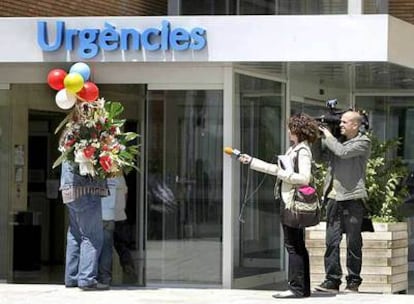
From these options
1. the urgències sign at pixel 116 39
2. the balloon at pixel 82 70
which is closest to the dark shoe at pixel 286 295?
the urgències sign at pixel 116 39

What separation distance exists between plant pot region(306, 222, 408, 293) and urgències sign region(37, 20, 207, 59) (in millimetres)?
2755

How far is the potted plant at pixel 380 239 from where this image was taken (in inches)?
430

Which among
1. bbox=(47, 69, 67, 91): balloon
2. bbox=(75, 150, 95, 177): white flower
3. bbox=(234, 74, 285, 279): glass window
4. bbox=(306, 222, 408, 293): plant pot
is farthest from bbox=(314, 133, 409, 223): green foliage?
bbox=(47, 69, 67, 91): balloon

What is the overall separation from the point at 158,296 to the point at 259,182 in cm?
238

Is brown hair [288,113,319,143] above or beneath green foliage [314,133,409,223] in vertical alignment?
above

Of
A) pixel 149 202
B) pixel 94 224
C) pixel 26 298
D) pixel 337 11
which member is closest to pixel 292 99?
pixel 337 11

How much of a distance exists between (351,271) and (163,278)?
2369 millimetres

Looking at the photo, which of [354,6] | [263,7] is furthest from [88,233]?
[354,6]

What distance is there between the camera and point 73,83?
1005 centimetres

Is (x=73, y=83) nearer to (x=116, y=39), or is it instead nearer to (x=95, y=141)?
(x=95, y=141)

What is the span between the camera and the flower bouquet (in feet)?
33.0

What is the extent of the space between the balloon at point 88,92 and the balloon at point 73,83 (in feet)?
0.28

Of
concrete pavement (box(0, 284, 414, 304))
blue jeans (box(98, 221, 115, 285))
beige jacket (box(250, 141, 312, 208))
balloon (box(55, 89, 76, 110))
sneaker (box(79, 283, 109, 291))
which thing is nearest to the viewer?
beige jacket (box(250, 141, 312, 208))

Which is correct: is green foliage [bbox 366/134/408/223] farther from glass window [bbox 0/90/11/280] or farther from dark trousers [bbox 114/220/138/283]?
glass window [bbox 0/90/11/280]
